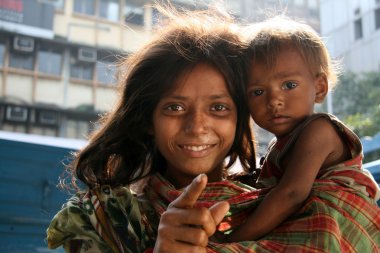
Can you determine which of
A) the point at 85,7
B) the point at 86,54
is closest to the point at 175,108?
the point at 86,54

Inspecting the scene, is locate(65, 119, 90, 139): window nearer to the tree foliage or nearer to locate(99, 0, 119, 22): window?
locate(99, 0, 119, 22): window

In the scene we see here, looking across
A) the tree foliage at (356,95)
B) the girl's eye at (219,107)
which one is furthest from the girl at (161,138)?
the tree foliage at (356,95)

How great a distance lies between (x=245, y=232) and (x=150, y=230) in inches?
9.6

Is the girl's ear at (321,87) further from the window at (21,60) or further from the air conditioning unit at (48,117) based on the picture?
the window at (21,60)

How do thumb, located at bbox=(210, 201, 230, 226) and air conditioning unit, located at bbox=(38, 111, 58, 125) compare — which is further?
air conditioning unit, located at bbox=(38, 111, 58, 125)

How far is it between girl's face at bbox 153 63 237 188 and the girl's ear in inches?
10.7

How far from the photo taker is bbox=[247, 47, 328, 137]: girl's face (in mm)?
1379

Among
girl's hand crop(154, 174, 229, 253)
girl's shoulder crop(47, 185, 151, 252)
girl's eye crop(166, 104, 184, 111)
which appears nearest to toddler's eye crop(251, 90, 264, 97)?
girl's eye crop(166, 104, 184, 111)

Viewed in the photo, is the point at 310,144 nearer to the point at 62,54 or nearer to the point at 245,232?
the point at 245,232

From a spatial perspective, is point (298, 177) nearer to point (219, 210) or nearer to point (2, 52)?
point (219, 210)

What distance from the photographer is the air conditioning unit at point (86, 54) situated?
13.7 meters

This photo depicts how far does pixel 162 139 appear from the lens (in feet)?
4.46

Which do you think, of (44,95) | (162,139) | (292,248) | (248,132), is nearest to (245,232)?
(292,248)

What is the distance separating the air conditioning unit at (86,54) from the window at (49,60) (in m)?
0.58
